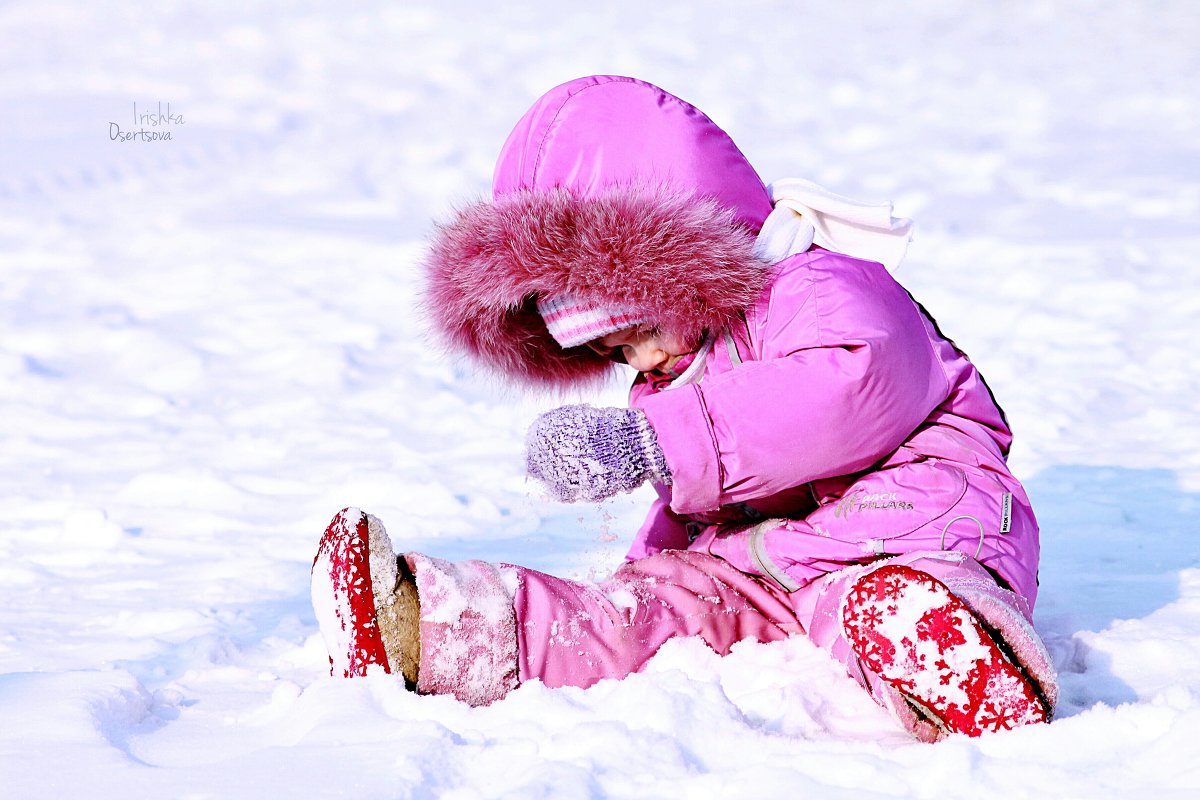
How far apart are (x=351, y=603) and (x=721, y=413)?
0.47 meters

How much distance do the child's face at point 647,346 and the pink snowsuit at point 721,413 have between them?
4 centimetres

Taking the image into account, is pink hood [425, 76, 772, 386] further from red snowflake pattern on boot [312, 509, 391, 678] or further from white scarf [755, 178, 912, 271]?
red snowflake pattern on boot [312, 509, 391, 678]

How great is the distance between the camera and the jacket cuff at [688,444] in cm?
146

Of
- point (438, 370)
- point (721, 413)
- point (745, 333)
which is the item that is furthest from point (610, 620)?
point (438, 370)

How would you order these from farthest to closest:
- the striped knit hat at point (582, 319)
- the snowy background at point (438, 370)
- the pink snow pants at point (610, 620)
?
the striped knit hat at point (582, 319)
the pink snow pants at point (610, 620)
the snowy background at point (438, 370)

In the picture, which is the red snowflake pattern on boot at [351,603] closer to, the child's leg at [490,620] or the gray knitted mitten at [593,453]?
the child's leg at [490,620]

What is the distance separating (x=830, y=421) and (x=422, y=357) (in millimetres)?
2366

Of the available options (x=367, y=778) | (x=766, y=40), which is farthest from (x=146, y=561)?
(x=766, y=40)

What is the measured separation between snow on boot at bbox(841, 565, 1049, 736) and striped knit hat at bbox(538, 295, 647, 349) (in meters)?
0.49

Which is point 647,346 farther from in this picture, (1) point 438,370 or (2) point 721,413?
(1) point 438,370

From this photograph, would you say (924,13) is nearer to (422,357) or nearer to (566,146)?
(422,357)

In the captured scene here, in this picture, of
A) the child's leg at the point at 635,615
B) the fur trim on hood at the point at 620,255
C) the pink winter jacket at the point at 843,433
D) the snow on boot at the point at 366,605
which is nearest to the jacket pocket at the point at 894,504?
the pink winter jacket at the point at 843,433

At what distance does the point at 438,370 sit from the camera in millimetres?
3568

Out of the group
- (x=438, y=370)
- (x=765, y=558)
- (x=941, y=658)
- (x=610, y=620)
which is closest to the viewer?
(x=941, y=658)
